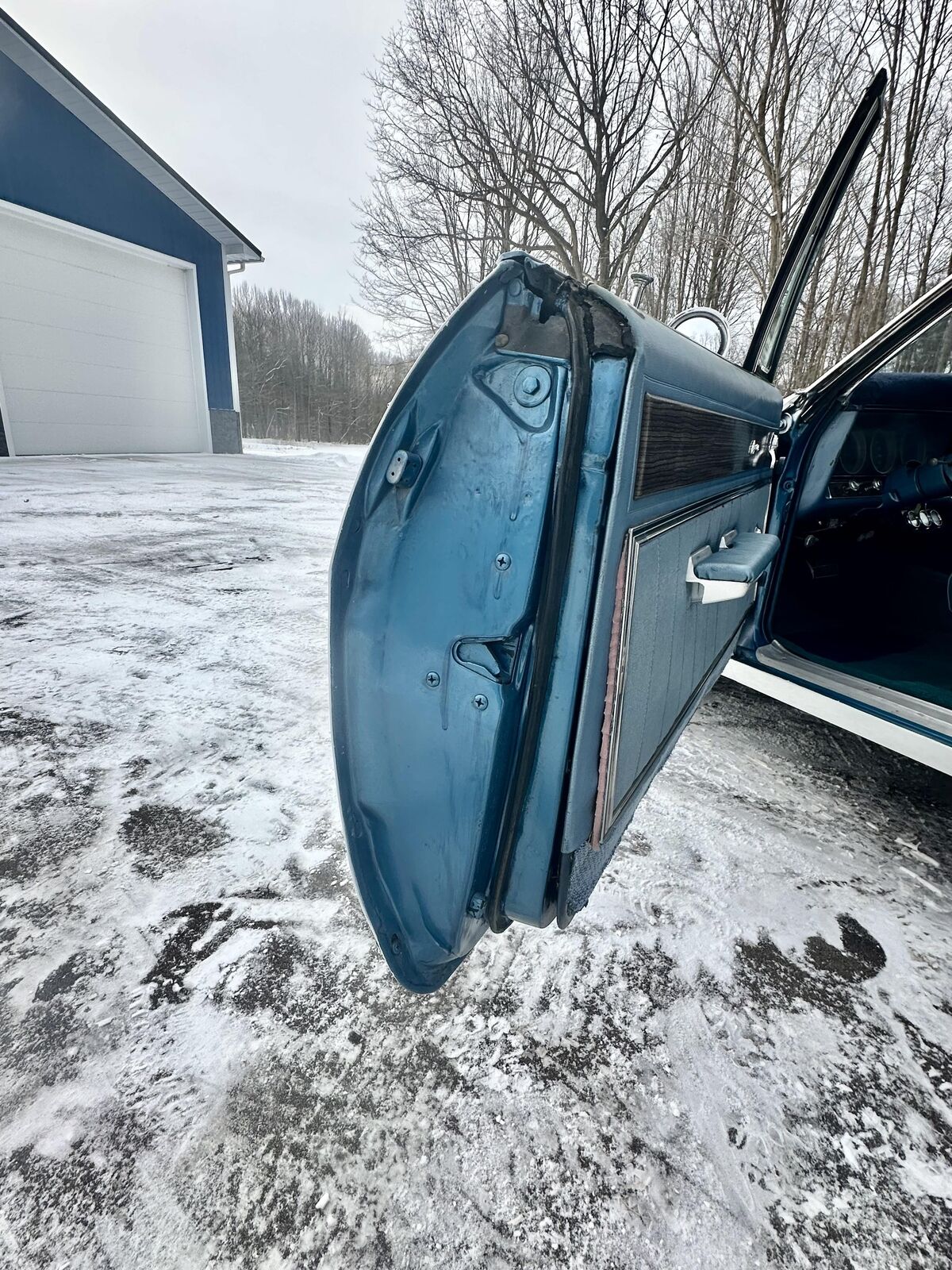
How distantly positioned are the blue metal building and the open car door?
35.2ft

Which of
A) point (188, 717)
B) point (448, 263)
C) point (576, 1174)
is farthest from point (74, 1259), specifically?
point (448, 263)

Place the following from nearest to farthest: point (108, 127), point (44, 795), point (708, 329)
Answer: point (44, 795)
point (708, 329)
point (108, 127)

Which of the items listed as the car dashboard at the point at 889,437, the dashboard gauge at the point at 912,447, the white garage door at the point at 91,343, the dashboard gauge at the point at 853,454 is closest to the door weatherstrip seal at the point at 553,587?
the car dashboard at the point at 889,437

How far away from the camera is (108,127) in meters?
9.29

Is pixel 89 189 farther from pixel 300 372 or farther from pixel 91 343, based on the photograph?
pixel 300 372

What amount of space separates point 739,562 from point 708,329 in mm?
1323

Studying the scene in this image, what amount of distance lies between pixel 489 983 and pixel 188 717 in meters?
1.50

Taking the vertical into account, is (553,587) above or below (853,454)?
below

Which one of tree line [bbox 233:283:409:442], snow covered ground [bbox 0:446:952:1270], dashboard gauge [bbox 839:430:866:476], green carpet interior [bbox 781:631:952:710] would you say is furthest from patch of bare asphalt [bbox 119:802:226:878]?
tree line [bbox 233:283:409:442]

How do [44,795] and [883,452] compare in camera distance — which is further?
[883,452]

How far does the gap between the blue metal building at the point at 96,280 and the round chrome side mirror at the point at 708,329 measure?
10.1 meters

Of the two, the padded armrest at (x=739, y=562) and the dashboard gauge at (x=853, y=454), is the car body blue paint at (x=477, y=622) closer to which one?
the padded armrest at (x=739, y=562)

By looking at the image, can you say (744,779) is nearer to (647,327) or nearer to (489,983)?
(489,983)

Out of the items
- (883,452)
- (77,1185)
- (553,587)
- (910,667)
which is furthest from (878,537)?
(77,1185)
